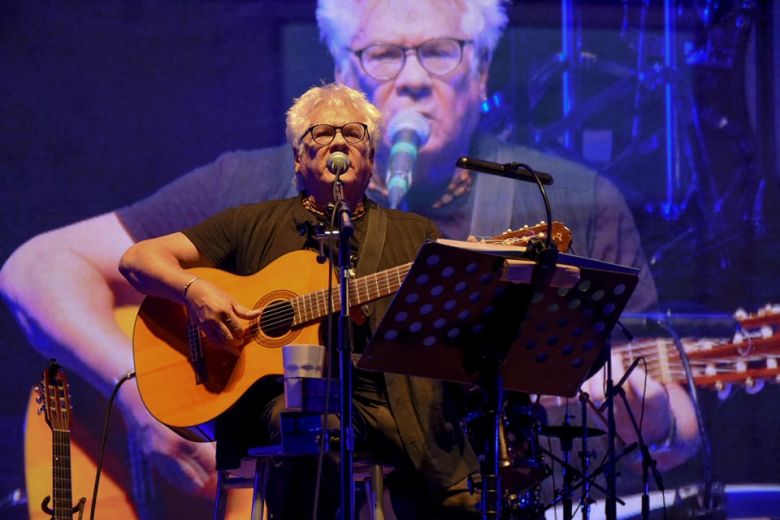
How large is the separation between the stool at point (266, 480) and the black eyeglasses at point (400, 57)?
304 cm

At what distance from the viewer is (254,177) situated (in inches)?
237

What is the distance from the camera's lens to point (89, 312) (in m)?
5.75

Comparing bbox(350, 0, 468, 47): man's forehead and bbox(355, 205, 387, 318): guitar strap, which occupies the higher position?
bbox(350, 0, 468, 47): man's forehead

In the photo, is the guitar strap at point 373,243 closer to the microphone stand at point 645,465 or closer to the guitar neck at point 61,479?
the guitar neck at point 61,479

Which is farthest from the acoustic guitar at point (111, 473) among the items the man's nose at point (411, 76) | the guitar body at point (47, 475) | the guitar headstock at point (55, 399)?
the man's nose at point (411, 76)

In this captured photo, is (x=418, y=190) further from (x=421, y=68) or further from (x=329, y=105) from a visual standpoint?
(x=329, y=105)

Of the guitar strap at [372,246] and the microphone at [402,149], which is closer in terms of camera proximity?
the guitar strap at [372,246]

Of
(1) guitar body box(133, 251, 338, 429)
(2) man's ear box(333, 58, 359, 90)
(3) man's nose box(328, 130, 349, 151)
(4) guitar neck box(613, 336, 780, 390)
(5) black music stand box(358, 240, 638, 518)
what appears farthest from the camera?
(2) man's ear box(333, 58, 359, 90)

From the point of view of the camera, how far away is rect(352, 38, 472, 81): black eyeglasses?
5.98 m

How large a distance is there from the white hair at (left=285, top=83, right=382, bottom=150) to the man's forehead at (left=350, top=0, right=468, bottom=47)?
6.97ft

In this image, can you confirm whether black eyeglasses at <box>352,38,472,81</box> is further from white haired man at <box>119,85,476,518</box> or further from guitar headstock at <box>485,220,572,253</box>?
guitar headstock at <box>485,220,572,253</box>

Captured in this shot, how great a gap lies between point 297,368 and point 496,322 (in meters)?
0.66

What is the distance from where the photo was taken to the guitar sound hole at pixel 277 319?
359 centimetres

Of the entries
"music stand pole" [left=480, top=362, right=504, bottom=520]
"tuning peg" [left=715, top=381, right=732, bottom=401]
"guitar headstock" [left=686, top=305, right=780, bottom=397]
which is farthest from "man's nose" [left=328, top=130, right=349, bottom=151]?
"tuning peg" [left=715, top=381, right=732, bottom=401]
